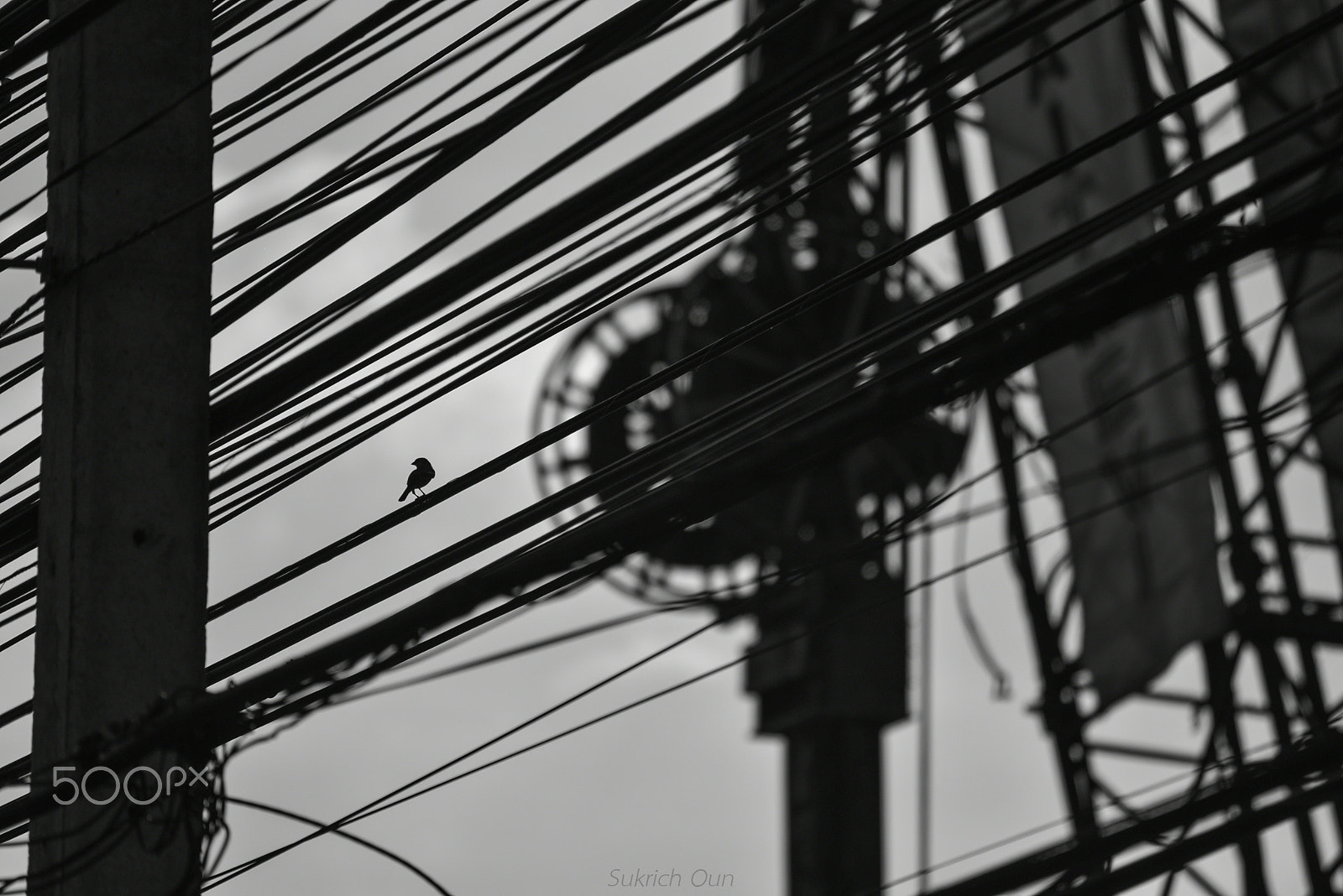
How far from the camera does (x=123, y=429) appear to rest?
3.93 metres

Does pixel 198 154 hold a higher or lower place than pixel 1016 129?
lower

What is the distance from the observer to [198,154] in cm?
423

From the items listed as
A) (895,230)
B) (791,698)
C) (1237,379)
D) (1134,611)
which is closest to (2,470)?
(1134,611)

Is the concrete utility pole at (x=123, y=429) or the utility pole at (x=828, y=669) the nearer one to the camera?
the concrete utility pole at (x=123, y=429)

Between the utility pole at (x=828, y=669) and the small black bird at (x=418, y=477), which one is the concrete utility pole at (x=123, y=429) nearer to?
the small black bird at (x=418, y=477)

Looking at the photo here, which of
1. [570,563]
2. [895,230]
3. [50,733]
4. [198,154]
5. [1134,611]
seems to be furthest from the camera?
[895,230]

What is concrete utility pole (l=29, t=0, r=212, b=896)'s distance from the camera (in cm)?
370

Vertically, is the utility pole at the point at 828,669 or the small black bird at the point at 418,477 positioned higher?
the utility pole at the point at 828,669

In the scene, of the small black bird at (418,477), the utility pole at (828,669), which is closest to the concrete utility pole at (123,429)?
the small black bird at (418,477)

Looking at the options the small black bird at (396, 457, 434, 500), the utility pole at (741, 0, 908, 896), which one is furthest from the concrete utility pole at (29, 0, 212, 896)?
the utility pole at (741, 0, 908, 896)

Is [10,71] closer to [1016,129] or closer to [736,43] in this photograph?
[736,43]

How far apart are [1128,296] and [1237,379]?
796cm

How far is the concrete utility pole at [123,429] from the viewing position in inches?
145

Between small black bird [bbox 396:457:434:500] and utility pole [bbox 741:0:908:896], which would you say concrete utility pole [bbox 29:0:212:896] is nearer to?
small black bird [bbox 396:457:434:500]
